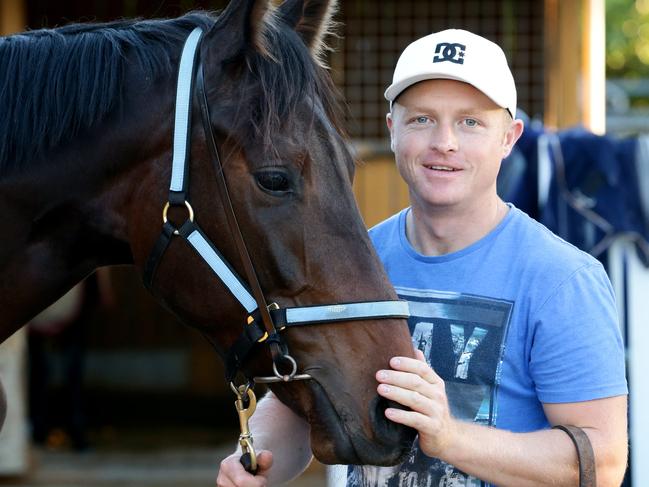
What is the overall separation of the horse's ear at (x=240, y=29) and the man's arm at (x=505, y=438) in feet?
2.09

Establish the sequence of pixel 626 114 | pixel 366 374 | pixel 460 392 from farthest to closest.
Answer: pixel 626 114 → pixel 460 392 → pixel 366 374

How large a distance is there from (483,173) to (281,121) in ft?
1.29

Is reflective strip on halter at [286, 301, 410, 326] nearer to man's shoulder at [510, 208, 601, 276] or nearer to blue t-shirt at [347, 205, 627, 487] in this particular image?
blue t-shirt at [347, 205, 627, 487]

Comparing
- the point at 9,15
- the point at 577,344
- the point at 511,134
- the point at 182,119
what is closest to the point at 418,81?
the point at 511,134

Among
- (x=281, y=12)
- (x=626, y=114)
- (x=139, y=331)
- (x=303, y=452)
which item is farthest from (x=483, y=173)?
(x=626, y=114)

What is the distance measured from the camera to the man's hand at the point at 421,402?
1.71 meters

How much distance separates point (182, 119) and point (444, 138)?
49 cm

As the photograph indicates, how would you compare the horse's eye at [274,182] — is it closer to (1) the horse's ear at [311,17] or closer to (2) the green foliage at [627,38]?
(1) the horse's ear at [311,17]

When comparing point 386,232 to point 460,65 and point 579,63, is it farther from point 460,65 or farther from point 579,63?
point 579,63

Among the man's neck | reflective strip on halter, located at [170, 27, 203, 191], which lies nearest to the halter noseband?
reflective strip on halter, located at [170, 27, 203, 191]

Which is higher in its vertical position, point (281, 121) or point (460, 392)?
point (281, 121)

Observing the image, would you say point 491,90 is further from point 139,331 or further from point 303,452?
point 139,331

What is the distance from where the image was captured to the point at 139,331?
7820 millimetres

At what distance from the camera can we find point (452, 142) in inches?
75.8
